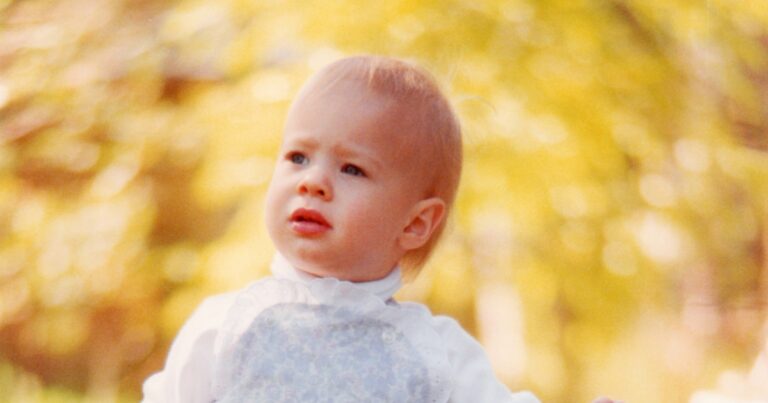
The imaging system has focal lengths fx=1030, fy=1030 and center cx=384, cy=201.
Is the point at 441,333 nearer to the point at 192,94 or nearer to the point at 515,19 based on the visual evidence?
the point at 515,19

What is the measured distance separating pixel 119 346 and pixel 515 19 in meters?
1.29

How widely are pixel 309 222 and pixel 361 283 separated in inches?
4.4

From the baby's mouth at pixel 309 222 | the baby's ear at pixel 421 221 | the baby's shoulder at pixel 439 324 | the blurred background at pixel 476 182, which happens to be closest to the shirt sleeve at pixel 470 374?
the baby's shoulder at pixel 439 324

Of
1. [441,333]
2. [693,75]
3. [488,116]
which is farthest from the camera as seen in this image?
[693,75]

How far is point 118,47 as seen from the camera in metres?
2.61

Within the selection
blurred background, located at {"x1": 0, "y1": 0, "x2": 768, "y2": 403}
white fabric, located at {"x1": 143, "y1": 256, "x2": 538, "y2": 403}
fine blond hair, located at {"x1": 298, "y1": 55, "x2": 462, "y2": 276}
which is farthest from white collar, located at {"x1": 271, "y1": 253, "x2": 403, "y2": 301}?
blurred background, located at {"x1": 0, "y1": 0, "x2": 768, "y2": 403}

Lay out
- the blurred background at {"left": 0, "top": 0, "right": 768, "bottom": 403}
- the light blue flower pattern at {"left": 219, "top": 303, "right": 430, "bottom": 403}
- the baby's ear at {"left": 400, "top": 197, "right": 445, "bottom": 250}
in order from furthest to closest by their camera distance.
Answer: the blurred background at {"left": 0, "top": 0, "right": 768, "bottom": 403} < the baby's ear at {"left": 400, "top": 197, "right": 445, "bottom": 250} < the light blue flower pattern at {"left": 219, "top": 303, "right": 430, "bottom": 403}

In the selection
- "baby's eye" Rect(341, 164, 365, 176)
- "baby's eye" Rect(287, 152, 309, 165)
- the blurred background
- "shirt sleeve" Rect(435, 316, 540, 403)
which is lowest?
the blurred background

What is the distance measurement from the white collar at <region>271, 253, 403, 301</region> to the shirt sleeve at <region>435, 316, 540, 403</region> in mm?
75

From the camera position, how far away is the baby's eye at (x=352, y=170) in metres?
1.20

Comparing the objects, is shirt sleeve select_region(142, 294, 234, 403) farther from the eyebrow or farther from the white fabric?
the eyebrow

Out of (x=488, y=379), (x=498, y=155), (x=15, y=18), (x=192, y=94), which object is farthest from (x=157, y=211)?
(x=488, y=379)

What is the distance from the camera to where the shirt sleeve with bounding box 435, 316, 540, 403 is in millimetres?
1229

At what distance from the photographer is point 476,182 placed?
2408 mm
